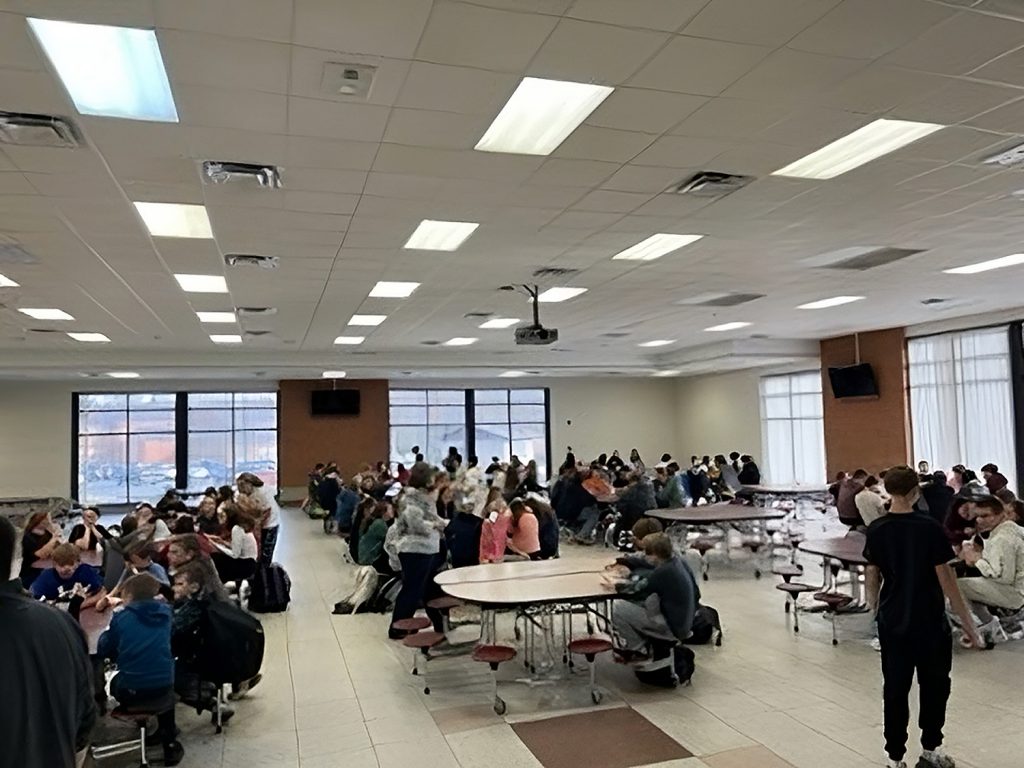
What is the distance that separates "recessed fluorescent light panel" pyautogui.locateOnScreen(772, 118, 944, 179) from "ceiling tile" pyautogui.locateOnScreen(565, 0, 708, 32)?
6.09 feet

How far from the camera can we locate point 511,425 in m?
23.4

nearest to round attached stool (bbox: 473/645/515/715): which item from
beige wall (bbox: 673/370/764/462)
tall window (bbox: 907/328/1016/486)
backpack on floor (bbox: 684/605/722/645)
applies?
backpack on floor (bbox: 684/605/722/645)

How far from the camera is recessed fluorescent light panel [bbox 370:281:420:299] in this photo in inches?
345

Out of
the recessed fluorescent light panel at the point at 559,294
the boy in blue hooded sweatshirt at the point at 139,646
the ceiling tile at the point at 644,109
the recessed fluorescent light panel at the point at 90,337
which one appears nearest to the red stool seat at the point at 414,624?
the boy in blue hooded sweatshirt at the point at 139,646

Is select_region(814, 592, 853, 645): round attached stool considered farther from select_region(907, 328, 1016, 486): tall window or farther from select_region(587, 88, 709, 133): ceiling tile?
select_region(907, 328, 1016, 486): tall window

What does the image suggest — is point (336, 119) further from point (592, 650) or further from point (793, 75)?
point (592, 650)

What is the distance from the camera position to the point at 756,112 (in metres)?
4.14

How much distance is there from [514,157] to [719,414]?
18.4 meters

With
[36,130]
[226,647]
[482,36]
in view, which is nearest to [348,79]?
[482,36]

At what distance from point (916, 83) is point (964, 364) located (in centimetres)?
1135

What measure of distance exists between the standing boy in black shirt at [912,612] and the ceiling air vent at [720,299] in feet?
21.5

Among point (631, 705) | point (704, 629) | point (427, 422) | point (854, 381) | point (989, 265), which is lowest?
point (631, 705)

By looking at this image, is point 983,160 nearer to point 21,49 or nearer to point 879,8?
point 879,8

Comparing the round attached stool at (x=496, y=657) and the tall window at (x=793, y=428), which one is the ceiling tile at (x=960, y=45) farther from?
the tall window at (x=793, y=428)
